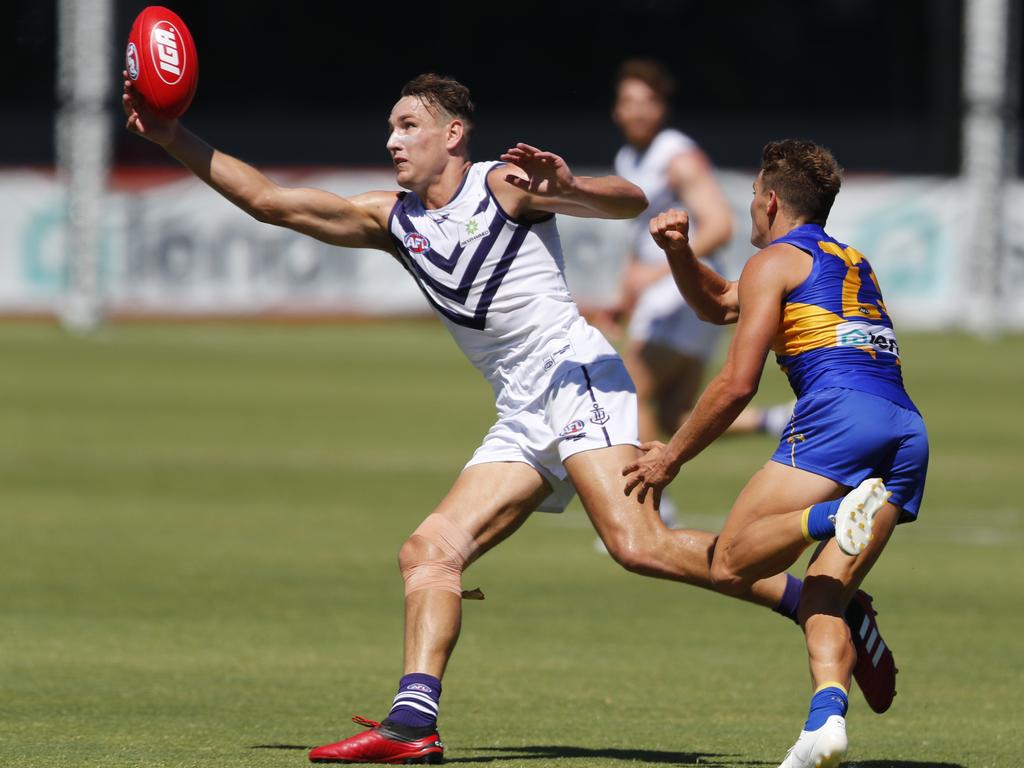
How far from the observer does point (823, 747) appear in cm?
535

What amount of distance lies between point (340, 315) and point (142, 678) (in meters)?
20.1

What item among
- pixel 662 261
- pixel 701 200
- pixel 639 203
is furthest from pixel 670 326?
pixel 639 203

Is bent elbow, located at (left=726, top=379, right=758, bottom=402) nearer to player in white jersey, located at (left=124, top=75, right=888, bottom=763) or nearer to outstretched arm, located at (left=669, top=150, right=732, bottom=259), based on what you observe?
player in white jersey, located at (left=124, top=75, right=888, bottom=763)

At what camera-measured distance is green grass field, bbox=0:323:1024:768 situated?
650 cm

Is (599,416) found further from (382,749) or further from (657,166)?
(657,166)

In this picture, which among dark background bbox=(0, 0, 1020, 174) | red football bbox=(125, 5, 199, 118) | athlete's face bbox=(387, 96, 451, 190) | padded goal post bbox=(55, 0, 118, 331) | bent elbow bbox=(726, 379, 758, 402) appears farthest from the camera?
dark background bbox=(0, 0, 1020, 174)

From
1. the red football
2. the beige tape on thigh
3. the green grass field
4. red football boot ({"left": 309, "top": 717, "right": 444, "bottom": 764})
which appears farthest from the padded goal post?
red football boot ({"left": 309, "top": 717, "right": 444, "bottom": 764})

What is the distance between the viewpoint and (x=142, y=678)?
24.3 ft

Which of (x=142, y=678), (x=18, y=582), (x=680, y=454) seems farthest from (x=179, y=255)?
(x=680, y=454)

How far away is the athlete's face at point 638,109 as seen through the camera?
1114 centimetres

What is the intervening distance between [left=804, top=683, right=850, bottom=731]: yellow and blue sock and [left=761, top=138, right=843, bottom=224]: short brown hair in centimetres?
154

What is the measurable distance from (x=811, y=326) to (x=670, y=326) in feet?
18.7

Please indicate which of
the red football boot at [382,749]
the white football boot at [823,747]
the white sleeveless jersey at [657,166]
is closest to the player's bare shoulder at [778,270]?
the white football boot at [823,747]

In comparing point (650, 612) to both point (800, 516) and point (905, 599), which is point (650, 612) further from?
point (800, 516)
